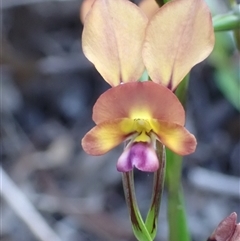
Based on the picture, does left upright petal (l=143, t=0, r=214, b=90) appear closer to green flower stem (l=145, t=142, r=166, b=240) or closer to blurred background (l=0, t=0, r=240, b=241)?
green flower stem (l=145, t=142, r=166, b=240)

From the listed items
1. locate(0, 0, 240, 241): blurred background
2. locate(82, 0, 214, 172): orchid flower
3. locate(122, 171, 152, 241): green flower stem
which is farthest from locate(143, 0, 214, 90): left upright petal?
locate(0, 0, 240, 241): blurred background

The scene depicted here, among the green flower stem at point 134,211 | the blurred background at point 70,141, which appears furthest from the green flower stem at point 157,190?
the blurred background at point 70,141

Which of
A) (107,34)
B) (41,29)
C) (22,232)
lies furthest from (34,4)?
(107,34)

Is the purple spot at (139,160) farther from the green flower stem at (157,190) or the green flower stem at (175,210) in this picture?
the green flower stem at (175,210)

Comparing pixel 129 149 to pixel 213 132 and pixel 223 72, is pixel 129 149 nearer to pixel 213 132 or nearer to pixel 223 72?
pixel 223 72

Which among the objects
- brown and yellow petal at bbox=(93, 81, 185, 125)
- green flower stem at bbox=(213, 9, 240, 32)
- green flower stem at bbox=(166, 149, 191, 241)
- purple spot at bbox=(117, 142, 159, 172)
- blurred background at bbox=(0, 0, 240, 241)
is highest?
brown and yellow petal at bbox=(93, 81, 185, 125)

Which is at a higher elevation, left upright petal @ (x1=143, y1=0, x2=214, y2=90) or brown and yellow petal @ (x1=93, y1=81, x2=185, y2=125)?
left upright petal @ (x1=143, y1=0, x2=214, y2=90)
